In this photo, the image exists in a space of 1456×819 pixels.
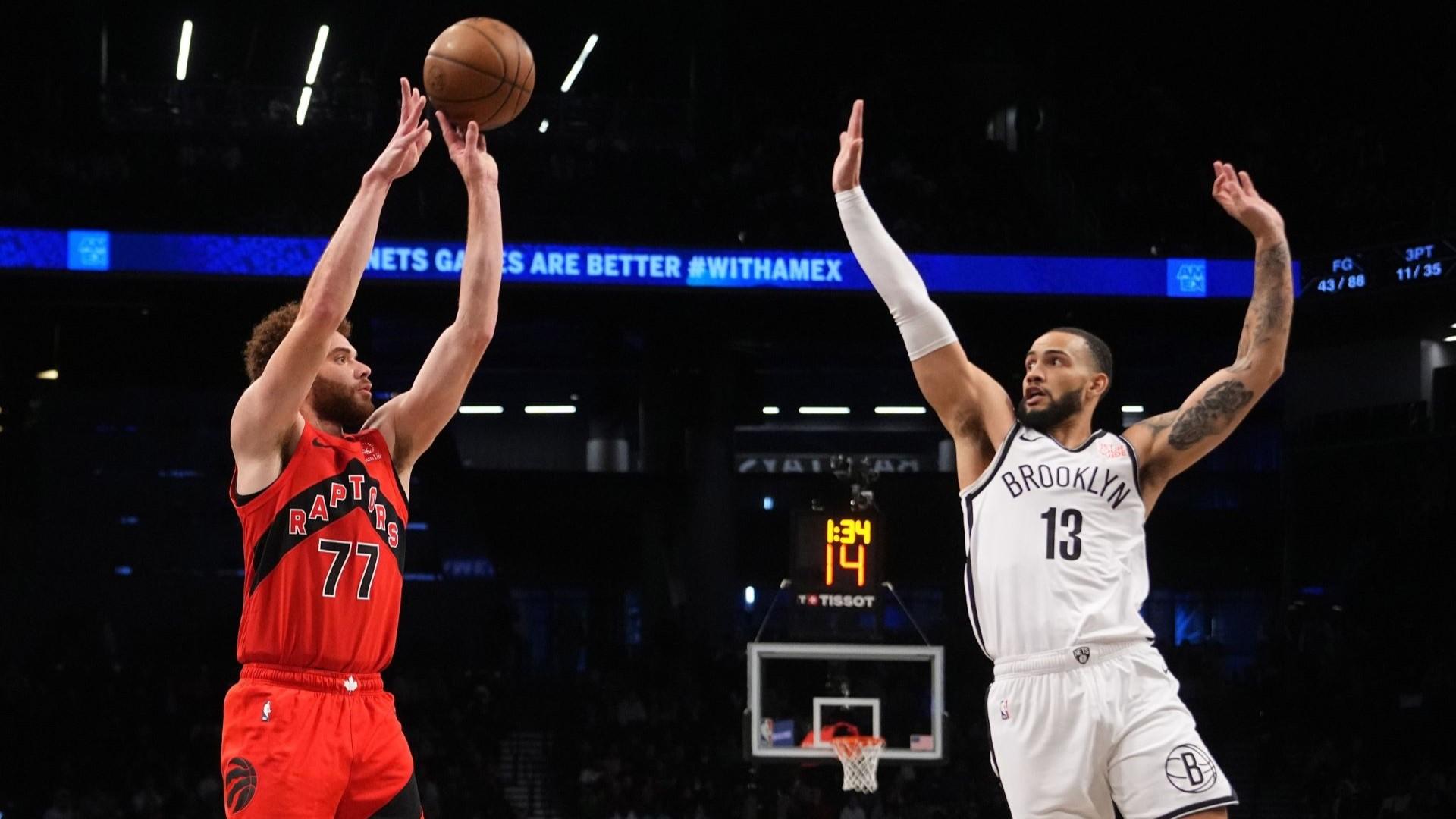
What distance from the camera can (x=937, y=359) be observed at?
5.03 meters

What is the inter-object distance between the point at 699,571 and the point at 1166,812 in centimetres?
1802

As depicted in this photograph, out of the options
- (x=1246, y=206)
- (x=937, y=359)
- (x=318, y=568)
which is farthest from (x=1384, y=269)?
(x=318, y=568)

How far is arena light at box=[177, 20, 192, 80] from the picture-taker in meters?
22.2

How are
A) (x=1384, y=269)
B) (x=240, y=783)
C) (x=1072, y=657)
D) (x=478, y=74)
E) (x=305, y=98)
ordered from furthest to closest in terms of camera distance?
(x=305, y=98)
(x=1384, y=269)
(x=478, y=74)
(x=1072, y=657)
(x=240, y=783)

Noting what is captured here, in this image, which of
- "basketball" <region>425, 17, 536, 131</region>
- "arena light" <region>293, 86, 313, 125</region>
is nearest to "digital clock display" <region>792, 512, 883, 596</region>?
"basketball" <region>425, 17, 536, 131</region>

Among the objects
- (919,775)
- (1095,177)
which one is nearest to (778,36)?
(1095,177)

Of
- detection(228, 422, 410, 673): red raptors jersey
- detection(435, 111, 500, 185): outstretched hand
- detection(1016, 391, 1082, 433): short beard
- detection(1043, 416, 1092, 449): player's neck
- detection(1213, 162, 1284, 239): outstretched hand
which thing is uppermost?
detection(435, 111, 500, 185): outstretched hand

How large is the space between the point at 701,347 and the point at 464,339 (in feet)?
55.7

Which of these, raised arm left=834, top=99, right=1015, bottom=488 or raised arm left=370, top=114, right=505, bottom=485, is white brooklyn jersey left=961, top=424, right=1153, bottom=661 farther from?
raised arm left=370, top=114, right=505, bottom=485

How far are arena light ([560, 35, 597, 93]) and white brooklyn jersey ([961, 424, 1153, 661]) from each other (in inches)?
745

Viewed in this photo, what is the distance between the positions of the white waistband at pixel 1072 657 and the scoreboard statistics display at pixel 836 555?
8.50m

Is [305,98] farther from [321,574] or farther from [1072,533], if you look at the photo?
[1072,533]

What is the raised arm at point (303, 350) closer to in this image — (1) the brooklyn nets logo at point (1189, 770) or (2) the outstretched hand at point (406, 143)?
(2) the outstretched hand at point (406, 143)

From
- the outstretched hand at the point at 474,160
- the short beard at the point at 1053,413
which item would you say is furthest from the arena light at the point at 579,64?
the short beard at the point at 1053,413
